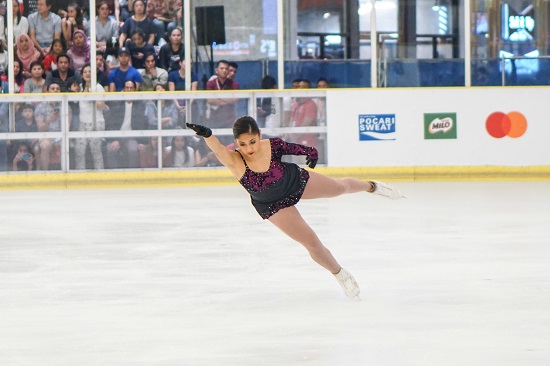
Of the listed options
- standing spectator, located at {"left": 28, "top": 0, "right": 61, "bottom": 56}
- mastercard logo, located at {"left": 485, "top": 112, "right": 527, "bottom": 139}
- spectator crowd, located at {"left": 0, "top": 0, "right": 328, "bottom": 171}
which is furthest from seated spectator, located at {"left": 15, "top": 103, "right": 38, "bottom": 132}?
mastercard logo, located at {"left": 485, "top": 112, "right": 527, "bottom": 139}

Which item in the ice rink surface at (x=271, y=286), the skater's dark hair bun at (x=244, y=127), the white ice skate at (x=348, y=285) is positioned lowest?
the ice rink surface at (x=271, y=286)

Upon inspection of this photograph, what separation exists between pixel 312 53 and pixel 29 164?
3617mm

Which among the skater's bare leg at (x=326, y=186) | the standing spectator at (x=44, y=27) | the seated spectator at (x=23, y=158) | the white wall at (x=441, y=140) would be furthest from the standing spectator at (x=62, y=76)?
the skater's bare leg at (x=326, y=186)

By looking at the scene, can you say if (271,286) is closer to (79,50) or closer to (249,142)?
(249,142)

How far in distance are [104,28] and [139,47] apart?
0.52m

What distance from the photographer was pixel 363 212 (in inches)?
393

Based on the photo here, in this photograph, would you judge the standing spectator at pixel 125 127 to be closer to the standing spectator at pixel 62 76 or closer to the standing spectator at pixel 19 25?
the standing spectator at pixel 62 76

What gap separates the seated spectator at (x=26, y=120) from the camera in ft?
45.4


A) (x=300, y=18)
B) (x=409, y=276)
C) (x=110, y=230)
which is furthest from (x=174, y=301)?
(x=300, y=18)

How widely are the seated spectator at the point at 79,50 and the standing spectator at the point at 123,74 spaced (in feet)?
1.27

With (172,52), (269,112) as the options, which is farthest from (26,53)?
(269,112)

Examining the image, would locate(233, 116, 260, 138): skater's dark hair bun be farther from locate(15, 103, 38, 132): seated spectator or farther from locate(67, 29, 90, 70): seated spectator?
locate(67, 29, 90, 70): seated spectator

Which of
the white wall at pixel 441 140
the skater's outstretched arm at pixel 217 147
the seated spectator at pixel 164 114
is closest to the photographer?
the skater's outstretched arm at pixel 217 147

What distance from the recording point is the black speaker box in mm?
14336
